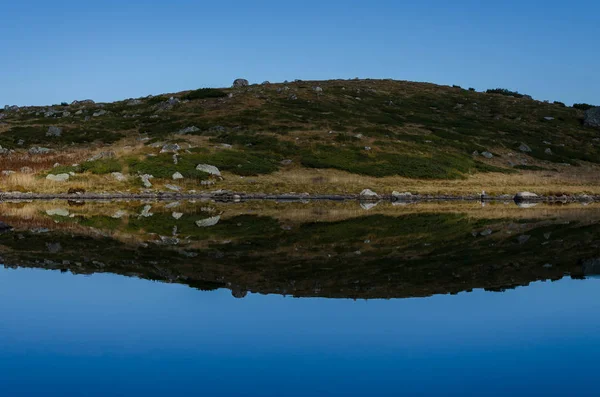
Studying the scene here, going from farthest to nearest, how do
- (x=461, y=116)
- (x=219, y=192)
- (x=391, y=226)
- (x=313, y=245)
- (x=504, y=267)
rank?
(x=461, y=116)
(x=219, y=192)
(x=391, y=226)
(x=313, y=245)
(x=504, y=267)

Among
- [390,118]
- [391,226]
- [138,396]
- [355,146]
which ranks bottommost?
[138,396]

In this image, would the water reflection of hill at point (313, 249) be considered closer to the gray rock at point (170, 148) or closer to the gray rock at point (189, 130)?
the gray rock at point (170, 148)

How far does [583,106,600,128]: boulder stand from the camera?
141 meters

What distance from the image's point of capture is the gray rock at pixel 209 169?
263 feet

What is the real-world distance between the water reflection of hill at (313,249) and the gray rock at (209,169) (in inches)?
1097

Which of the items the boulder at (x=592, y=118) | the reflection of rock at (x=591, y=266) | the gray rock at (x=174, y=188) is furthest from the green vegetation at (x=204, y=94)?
the reflection of rock at (x=591, y=266)

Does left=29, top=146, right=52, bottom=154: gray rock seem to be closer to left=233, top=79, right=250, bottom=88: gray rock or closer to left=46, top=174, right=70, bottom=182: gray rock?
left=46, top=174, right=70, bottom=182: gray rock

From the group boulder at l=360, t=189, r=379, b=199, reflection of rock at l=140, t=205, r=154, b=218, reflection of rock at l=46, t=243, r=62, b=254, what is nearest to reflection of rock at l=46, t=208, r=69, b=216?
reflection of rock at l=140, t=205, r=154, b=218

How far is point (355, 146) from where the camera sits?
96.7 meters

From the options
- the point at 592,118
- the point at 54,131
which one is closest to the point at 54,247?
the point at 54,131

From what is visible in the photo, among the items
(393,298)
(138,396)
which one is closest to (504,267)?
(393,298)

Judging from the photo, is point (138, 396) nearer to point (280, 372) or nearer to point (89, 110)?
point (280, 372)

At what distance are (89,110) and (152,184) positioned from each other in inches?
2685

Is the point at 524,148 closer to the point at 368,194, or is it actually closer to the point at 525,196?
the point at 525,196
